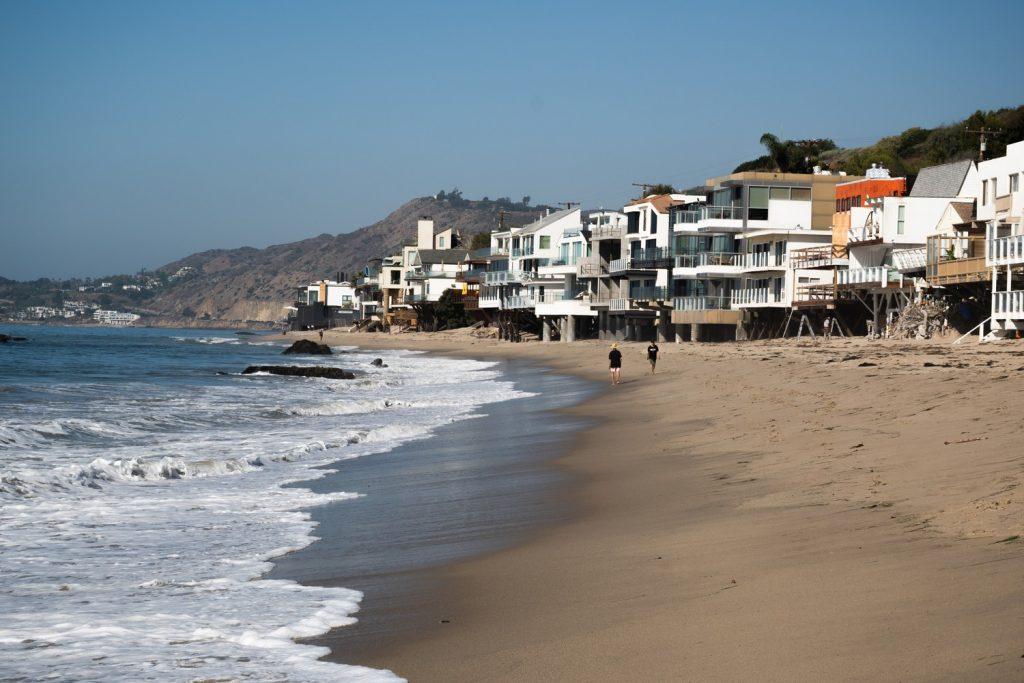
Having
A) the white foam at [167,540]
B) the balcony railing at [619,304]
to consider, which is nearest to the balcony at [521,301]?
the balcony railing at [619,304]

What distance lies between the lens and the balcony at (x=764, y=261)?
57969mm

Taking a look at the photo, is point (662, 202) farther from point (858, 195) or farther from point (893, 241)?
point (893, 241)

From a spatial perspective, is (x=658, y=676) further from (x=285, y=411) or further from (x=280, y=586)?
(x=285, y=411)

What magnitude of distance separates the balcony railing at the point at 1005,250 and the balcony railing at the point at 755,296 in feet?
64.8

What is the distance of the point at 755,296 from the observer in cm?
5928

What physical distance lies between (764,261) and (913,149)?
192ft

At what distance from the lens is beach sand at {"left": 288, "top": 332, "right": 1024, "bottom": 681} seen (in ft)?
18.1

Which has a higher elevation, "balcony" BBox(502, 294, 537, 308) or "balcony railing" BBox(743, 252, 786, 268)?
A: "balcony railing" BBox(743, 252, 786, 268)

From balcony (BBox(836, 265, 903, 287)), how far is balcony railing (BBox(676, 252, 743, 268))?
11.4m

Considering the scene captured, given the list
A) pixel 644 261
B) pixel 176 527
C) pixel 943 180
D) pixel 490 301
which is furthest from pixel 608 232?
pixel 176 527

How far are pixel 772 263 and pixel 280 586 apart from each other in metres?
52.8

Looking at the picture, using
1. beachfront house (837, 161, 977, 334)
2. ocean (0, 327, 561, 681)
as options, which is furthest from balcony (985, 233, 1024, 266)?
ocean (0, 327, 561, 681)

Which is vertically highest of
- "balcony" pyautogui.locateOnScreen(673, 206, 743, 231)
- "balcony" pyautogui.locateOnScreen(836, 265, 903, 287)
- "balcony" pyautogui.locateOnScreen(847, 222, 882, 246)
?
"balcony" pyautogui.locateOnScreen(673, 206, 743, 231)

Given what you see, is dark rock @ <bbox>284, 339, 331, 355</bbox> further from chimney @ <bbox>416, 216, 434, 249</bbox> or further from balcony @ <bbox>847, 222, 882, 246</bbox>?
chimney @ <bbox>416, 216, 434, 249</bbox>
